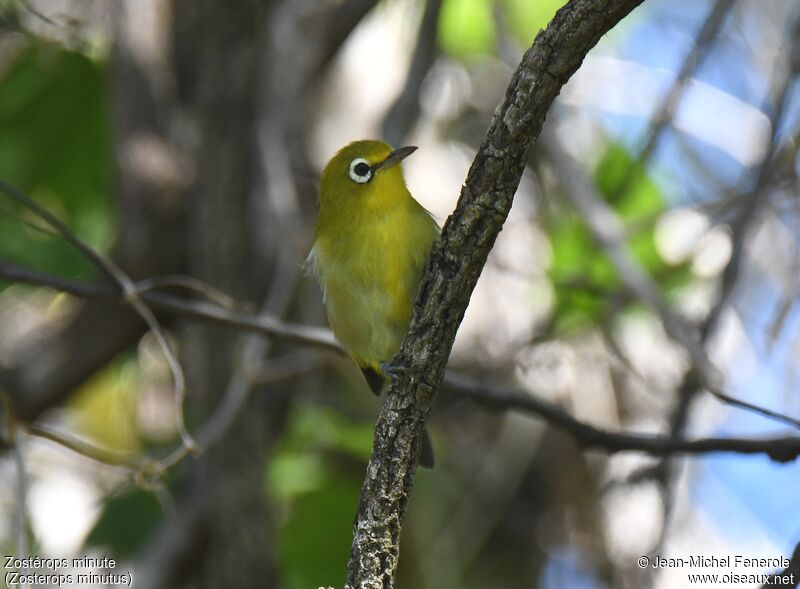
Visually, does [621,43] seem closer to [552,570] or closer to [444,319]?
[552,570]

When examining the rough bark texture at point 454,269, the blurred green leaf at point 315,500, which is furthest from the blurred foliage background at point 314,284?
the rough bark texture at point 454,269

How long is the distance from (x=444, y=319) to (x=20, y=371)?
12.2ft

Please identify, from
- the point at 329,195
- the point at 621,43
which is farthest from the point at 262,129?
the point at 621,43

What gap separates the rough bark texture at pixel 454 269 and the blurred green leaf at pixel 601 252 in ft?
8.86

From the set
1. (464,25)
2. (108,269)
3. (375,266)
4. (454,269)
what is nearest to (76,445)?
(108,269)

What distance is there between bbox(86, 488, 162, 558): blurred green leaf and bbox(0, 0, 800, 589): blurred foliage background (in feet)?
0.05

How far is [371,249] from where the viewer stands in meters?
3.74

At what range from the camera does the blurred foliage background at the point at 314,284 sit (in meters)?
4.91

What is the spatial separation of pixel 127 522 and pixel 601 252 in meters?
2.80

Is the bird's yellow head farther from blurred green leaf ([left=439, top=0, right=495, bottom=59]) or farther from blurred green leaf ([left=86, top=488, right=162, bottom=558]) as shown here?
blurred green leaf ([left=439, top=0, right=495, bottom=59])

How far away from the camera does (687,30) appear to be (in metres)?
5.01

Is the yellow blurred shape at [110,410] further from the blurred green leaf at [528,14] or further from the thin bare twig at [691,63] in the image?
the thin bare twig at [691,63]

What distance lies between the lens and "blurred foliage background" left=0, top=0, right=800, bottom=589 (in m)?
4.91

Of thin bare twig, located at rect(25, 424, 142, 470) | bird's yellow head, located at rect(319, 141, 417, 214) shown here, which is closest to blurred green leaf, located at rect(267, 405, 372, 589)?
thin bare twig, located at rect(25, 424, 142, 470)
